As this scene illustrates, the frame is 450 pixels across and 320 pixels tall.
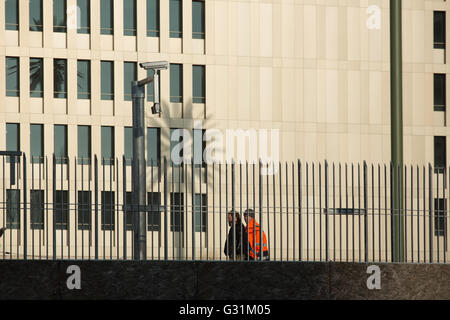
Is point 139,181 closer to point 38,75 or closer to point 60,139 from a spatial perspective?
point 60,139

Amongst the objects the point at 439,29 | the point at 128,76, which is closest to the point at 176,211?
the point at 128,76

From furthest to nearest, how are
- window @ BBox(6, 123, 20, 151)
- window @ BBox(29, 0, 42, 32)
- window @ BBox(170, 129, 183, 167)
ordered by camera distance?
window @ BBox(170, 129, 183, 167) → window @ BBox(29, 0, 42, 32) → window @ BBox(6, 123, 20, 151)

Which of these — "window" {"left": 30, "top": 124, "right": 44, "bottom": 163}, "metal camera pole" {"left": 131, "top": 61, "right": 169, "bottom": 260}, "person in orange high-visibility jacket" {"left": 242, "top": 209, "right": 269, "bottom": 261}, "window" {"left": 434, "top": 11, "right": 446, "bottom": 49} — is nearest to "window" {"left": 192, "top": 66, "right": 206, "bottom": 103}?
"window" {"left": 30, "top": 124, "right": 44, "bottom": 163}

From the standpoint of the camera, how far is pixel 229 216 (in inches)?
611

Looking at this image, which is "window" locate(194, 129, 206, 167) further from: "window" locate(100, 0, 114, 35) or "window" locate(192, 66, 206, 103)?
"window" locate(100, 0, 114, 35)

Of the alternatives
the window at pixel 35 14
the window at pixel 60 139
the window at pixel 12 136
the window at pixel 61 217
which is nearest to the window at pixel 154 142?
the window at pixel 60 139

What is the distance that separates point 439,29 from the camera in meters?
51.1

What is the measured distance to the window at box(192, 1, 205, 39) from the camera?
48.3m

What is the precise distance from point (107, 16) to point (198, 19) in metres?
4.64

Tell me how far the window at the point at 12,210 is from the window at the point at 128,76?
33302mm

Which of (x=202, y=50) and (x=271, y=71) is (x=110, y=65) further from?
(x=271, y=71)

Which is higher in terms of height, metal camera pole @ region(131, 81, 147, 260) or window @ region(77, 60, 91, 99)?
window @ region(77, 60, 91, 99)

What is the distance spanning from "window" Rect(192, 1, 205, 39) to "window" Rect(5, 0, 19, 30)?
341 inches
